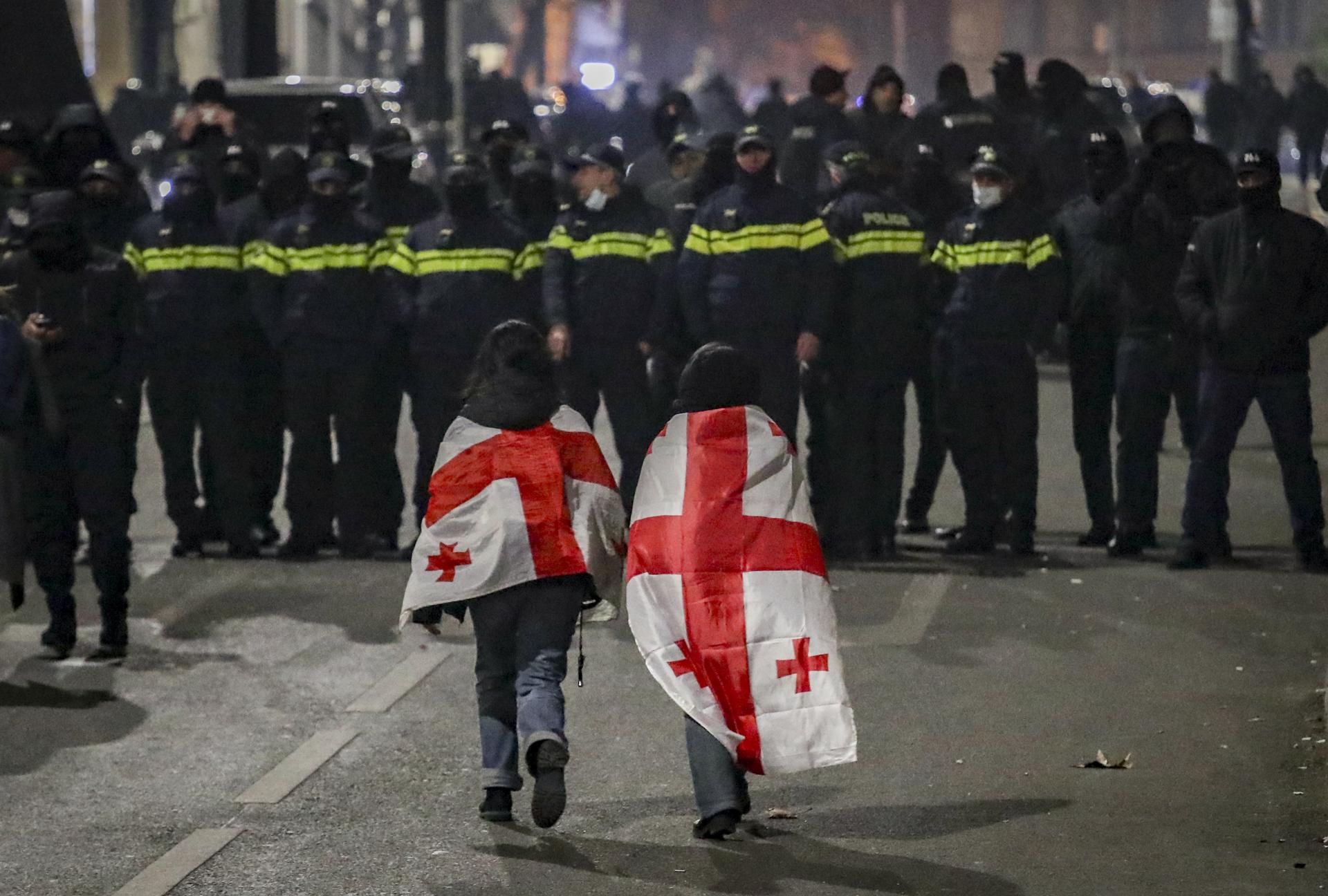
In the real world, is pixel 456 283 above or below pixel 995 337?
above

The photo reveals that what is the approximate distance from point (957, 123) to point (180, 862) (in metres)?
13.1

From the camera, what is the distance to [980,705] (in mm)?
9984

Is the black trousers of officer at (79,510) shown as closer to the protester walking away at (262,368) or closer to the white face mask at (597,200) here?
the protester walking away at (262,368)

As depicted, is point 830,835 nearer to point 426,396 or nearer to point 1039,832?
point 1039,832

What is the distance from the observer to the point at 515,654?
834cm

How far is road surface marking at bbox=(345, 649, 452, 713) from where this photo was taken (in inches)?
400

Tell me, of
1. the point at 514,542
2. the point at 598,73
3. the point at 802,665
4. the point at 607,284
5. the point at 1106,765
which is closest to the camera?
the point at 802,665

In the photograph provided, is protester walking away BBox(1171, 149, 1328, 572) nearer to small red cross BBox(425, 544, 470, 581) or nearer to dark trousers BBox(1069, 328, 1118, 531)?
dark trousers BBox(1069, 328, 1118, 531)

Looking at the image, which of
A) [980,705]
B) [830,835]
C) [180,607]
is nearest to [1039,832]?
[830,835]

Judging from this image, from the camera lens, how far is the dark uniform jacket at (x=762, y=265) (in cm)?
1337

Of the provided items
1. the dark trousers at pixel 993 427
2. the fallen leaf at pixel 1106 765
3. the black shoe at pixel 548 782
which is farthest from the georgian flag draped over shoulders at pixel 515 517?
the dark trousers at pixel 993 427

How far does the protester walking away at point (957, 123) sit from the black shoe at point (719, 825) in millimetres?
12040

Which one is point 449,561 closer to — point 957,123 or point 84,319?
point 84,319

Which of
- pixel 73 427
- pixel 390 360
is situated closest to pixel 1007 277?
pixel 390 360
